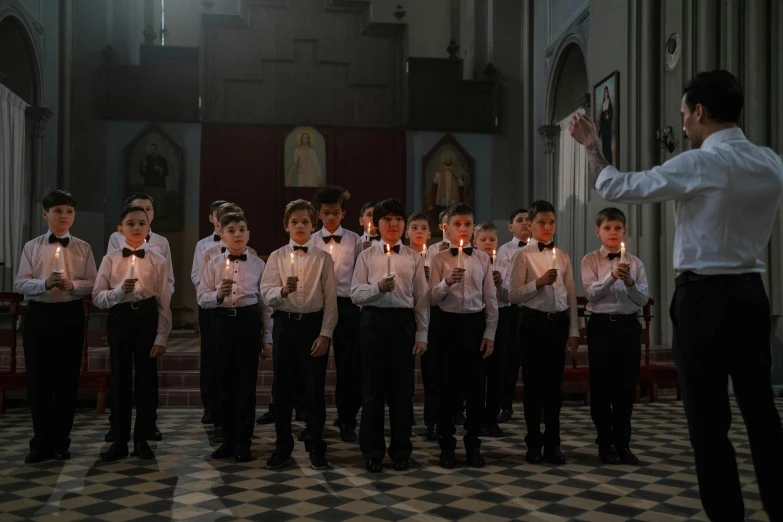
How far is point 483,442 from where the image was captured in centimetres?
499

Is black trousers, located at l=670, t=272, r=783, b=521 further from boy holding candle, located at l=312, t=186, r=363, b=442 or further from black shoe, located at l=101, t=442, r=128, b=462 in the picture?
black shoe, located at l=101, t=442, r=128, b=462

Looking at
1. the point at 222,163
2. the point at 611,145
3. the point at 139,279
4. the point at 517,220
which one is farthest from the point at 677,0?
the point at 222,163

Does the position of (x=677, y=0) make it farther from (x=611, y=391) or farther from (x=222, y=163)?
(x=222, y=163)

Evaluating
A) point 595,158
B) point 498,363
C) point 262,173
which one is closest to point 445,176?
point 262,173

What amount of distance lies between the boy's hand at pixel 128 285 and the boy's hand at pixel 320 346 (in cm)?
105

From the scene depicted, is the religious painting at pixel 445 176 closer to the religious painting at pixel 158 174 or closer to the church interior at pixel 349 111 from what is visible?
the church interior at pixel 349 111

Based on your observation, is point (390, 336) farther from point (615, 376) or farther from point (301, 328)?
point (615, 376)

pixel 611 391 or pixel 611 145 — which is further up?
pixel 611 145

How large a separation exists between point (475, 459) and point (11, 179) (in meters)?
8.87

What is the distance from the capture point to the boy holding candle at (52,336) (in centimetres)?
439

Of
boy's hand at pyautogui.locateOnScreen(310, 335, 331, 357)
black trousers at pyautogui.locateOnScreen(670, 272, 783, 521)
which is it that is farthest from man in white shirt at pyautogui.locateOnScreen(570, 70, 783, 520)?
boy's hand at pyautogui.locateOnScreen(310, 335, 331, 357)

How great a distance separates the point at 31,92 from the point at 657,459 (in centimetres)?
1033

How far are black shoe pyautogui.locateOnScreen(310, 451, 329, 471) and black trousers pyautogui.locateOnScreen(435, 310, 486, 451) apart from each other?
25.8 inches

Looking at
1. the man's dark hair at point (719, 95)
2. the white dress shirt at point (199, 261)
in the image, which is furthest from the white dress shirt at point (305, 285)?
the man's dark hair at point (719, 95)
